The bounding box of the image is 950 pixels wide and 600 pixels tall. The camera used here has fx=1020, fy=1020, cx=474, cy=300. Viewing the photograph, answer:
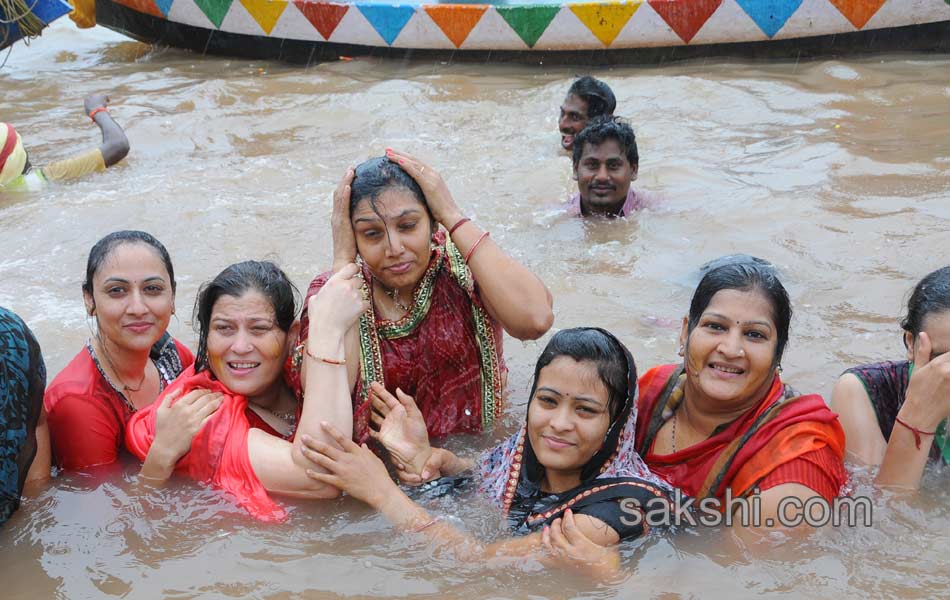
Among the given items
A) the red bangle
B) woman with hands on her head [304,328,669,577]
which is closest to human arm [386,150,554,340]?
woman with hands on her head [304,328,669,577]

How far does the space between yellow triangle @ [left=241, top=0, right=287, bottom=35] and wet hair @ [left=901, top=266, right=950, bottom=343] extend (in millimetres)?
8130

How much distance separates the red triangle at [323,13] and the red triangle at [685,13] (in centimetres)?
304

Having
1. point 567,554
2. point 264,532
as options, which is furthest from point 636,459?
point 264,532

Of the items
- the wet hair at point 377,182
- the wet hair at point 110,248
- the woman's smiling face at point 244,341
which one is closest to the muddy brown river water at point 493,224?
the woman's smiling face at point 244,341

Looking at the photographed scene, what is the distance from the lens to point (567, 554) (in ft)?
9.73

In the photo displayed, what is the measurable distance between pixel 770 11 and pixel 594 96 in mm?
2993

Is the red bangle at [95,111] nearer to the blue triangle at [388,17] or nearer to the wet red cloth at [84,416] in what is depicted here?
the blue triangle at [388,17]

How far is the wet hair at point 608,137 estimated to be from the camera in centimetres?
601

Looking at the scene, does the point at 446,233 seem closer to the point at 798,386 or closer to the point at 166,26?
the point at 798,386

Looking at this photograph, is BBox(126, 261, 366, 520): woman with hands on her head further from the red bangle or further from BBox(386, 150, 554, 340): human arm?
the red bangle

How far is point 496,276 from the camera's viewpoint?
3.43 meters

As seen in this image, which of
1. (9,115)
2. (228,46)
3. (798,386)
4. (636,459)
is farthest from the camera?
(228,46)

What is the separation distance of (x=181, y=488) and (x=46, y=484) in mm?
473

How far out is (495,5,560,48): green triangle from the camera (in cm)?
952
